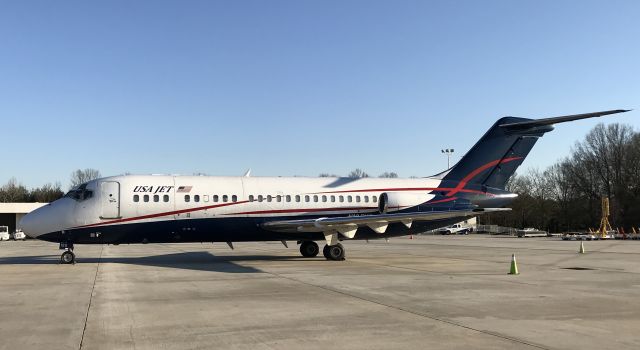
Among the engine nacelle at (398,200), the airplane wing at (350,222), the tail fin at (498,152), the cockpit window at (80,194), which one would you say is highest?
the tail fin at (498,152)

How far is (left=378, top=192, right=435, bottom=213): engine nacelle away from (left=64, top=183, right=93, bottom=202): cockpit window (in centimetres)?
1241

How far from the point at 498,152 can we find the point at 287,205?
10360 millimetres

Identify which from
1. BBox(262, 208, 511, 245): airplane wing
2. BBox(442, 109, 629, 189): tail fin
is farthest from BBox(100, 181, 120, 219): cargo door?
BBox(442, 109, 629, 189): tail fin

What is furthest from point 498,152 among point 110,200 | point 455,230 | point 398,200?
point 455,230

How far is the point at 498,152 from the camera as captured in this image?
25.2 meters

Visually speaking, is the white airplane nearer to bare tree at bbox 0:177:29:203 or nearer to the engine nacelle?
the engine nacelle

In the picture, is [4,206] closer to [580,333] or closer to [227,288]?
[227,288]

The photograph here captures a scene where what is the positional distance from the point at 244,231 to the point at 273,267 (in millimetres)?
3162

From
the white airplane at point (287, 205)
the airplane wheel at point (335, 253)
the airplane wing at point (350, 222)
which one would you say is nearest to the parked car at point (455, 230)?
the white airplane at point (287, 205)

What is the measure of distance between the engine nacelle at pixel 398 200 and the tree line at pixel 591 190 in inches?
2520

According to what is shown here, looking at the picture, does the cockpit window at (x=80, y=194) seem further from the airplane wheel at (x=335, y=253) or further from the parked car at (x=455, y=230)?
the parked car at (x=455, y=230)

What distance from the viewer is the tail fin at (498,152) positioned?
25156 millimetres

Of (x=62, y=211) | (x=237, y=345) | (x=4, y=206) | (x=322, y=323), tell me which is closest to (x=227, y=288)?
(x=322, y=323)

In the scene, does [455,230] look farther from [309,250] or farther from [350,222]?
[350,222]
